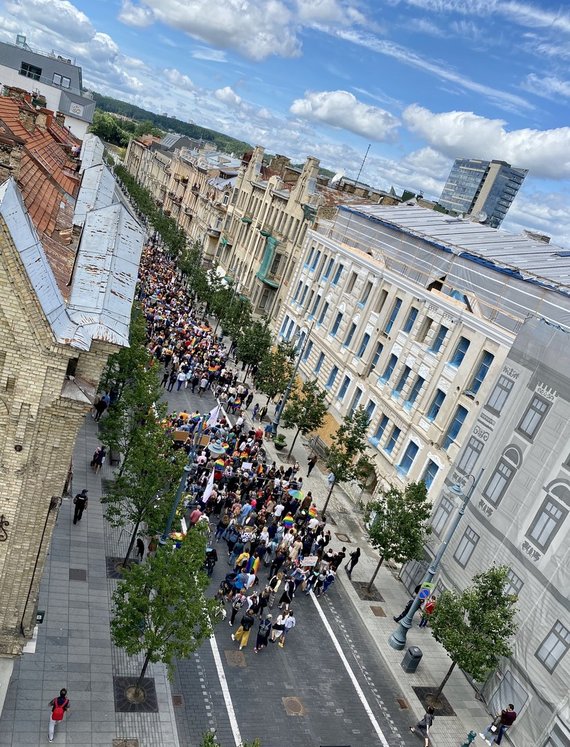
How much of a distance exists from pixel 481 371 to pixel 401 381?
253 inches

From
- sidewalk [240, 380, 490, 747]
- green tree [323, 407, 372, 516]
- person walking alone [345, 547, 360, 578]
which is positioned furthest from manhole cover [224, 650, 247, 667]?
green tree [323, 407, 372, 516]

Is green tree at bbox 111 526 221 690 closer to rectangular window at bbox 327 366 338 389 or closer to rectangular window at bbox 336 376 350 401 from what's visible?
rectangular window at bbox 336 376 350 401

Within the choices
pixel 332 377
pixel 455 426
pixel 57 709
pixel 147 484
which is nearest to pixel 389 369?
pixel 332 377

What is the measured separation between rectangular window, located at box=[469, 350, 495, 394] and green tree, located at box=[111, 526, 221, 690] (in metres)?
16.0

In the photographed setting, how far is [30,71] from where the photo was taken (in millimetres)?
77938

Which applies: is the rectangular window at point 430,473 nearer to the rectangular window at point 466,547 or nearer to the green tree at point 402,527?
the green tree at point 402,527

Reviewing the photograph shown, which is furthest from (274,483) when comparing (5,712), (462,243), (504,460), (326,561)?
(462,243)

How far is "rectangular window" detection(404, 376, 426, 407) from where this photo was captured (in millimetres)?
31630

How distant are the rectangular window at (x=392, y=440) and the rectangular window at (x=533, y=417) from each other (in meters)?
9.97

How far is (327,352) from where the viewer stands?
42.9m

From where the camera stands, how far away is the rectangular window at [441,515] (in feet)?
85.0

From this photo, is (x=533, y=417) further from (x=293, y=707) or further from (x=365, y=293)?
(x=365, y=293)

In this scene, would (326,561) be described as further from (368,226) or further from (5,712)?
(368,226)

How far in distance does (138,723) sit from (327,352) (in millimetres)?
29888
